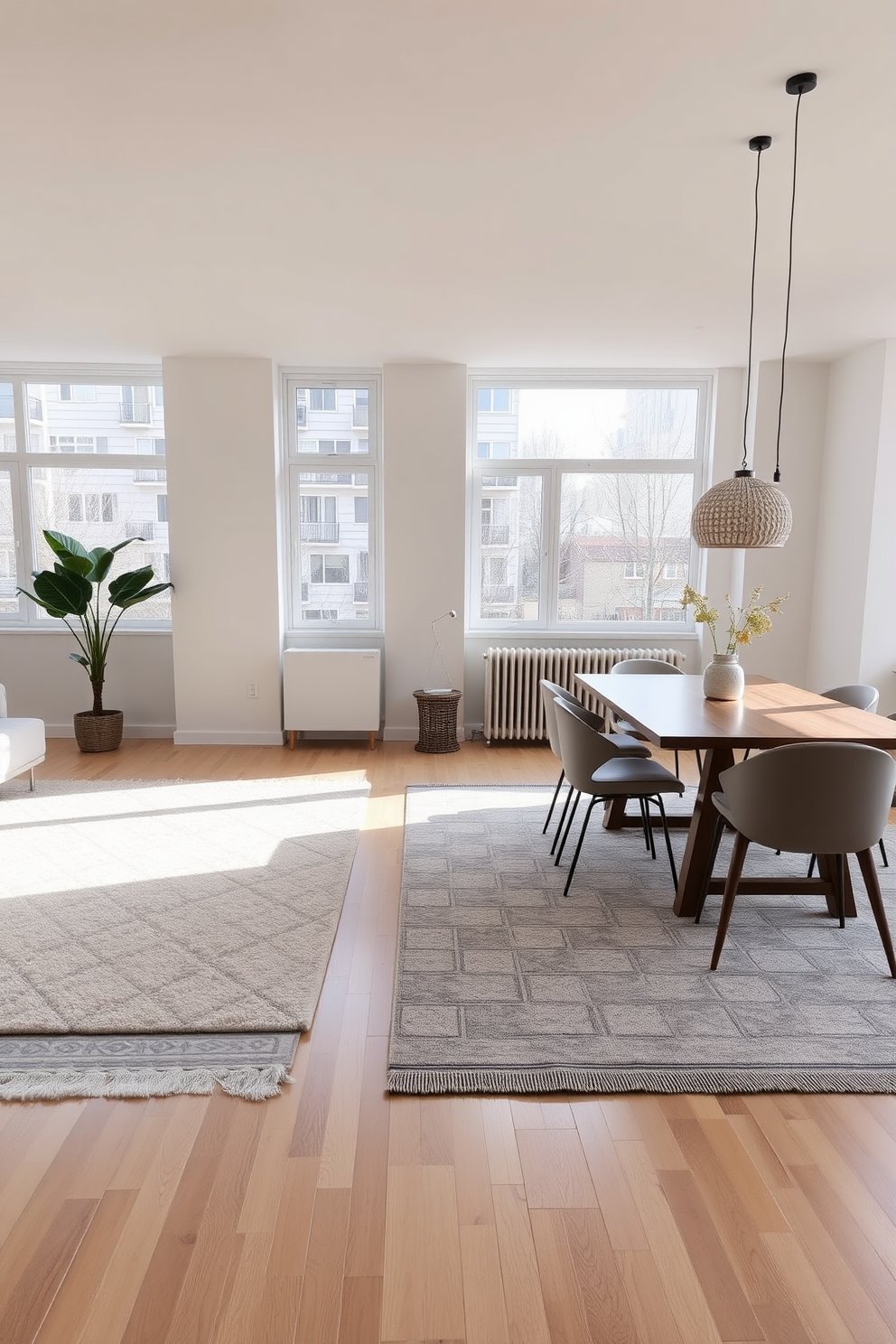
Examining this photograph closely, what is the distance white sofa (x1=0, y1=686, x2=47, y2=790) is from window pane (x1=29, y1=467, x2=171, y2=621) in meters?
1.91

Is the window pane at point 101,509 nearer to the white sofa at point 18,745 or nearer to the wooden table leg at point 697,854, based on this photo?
the white sofa at point 18,745

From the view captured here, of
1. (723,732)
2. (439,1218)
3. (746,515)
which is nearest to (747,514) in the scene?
(746,515)

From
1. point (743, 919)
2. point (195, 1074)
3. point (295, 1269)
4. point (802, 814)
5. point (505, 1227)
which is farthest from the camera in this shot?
point (743, 919)

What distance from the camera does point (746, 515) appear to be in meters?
3.22

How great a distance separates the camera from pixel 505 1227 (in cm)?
177

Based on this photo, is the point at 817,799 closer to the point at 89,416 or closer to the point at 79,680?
the point at 79,680

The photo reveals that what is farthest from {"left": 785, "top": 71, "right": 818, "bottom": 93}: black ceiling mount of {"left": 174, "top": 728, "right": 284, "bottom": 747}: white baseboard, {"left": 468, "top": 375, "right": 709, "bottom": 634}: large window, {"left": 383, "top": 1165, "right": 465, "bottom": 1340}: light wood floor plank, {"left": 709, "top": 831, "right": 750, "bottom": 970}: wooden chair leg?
{"left": 174, "top": 728, "right": 284, "bottom": 747}: white baseboard

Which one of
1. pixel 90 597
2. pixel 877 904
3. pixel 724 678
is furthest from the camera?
pixel 90 597

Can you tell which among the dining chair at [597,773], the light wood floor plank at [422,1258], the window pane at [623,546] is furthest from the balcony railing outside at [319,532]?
the light wood floor plank at [422,1258]

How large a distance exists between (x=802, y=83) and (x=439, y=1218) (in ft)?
10.5

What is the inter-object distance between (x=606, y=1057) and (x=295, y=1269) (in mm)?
1022

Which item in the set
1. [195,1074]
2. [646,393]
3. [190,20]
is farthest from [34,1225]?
[646,393]

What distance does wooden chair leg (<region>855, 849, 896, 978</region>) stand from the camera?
2838 millimetres

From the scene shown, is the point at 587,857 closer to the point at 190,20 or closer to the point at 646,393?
the point at 190,20
